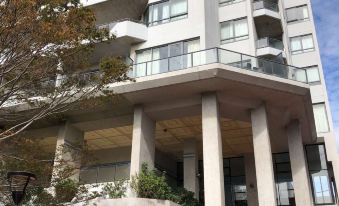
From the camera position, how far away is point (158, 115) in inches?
892

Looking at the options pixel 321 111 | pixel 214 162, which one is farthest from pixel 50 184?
pixel 321 111

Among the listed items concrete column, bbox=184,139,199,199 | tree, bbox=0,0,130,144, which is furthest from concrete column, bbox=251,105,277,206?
tree, bbox=0,0,130,144

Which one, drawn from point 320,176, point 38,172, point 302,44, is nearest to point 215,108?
point 320,176

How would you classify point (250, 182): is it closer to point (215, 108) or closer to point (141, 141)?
point (215, 108)

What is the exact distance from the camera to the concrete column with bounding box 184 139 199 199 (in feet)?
77.7

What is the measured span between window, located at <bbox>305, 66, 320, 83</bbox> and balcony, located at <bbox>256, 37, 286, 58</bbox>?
10.8ft

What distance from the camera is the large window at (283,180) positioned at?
25.1 m

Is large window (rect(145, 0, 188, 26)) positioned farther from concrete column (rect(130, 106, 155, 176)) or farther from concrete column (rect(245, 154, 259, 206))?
concrete column (rect(245, 154, 259, 206))

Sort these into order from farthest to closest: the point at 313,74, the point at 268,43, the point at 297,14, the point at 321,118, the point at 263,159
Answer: the point at 297,14
the point at 313,74
the point at 321,118
the point at 268,43
the point at 263,159

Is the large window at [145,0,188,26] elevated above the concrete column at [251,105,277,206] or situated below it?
above

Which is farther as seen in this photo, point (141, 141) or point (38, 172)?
point (141, 141)

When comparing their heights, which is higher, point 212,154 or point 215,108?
point 215,108

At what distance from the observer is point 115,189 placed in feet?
62.8

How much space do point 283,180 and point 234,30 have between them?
9791 mm
